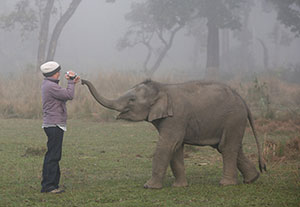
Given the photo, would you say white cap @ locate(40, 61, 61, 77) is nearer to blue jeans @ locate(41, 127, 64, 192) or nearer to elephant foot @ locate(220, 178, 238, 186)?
blue jeans @ locate(41, 127, 64, 192)

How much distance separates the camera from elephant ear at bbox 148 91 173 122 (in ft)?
18.7

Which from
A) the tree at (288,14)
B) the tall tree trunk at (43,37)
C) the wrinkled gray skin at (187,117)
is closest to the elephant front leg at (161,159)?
the wrinkled gray skin at (187,117)

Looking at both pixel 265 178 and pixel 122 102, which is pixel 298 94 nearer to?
pixel 265 178

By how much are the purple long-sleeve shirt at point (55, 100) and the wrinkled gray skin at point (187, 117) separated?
54 cm

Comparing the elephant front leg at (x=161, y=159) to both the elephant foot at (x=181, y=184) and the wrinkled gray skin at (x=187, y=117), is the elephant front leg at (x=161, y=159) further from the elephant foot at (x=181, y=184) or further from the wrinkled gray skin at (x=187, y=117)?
the elephant foot at (x=181, y=184)

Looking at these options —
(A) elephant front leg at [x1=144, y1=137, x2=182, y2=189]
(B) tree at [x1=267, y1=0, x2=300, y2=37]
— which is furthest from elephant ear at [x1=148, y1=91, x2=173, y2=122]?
(B) tree at [x1=267, y1=0, x2=300, y2=37]

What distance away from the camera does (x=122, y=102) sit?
5746 millimetres

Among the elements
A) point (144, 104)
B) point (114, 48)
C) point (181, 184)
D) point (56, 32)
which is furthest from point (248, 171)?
point (114, 48)

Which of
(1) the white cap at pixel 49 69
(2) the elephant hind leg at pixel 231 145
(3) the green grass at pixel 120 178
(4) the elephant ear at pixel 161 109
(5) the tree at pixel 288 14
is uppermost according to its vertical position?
(5) the tree at pixel 288 14

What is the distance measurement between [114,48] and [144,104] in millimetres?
81508

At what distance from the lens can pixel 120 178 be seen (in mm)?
6402

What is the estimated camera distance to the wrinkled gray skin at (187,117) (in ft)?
18.7

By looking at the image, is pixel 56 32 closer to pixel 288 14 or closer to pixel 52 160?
A: pixel 288 14

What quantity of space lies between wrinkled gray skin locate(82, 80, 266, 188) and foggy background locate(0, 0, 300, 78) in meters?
15.4
